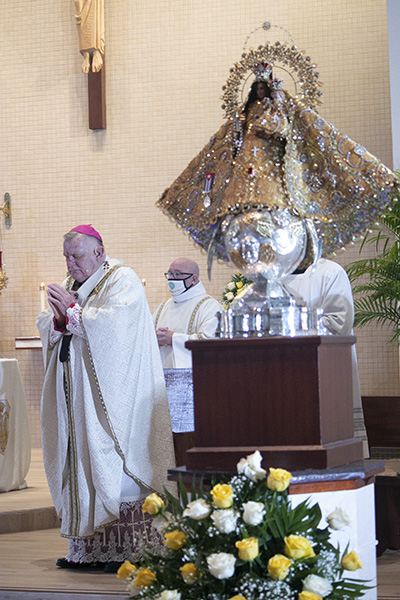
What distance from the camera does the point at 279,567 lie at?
95.9 inches

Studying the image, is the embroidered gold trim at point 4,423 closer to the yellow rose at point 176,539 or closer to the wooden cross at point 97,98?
the wooden cross at point 97,98

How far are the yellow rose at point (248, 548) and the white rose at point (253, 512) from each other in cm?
6

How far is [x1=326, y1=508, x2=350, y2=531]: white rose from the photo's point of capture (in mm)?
2564

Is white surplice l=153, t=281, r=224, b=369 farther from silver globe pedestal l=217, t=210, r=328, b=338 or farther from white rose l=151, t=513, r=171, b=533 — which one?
white rose l=151, t=513, r=171, b=533

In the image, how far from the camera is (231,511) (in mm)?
2533

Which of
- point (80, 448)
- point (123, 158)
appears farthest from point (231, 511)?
point (123, 158)

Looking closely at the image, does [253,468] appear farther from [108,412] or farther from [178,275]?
[178,275]

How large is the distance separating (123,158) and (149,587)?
673cm

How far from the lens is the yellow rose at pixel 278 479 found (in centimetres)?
250

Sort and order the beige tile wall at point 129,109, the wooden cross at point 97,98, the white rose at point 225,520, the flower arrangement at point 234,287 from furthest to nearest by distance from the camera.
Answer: the wooden cross at point 97,98
the beige tile wall at point 129,109
the flower arrangement at point 234,287
the white rose at point 225,520

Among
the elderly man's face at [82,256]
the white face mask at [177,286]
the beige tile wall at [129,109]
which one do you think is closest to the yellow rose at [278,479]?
the elderly man's face at [82,256]

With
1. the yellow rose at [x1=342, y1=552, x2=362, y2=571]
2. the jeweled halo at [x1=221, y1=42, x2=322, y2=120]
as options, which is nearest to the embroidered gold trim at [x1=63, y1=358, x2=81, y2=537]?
the jeweled halo at [x1=221, y1=42, x2=322, y2=120]

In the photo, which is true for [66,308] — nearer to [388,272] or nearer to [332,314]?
[332,314]

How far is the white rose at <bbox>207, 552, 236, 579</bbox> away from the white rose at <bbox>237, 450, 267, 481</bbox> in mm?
229
